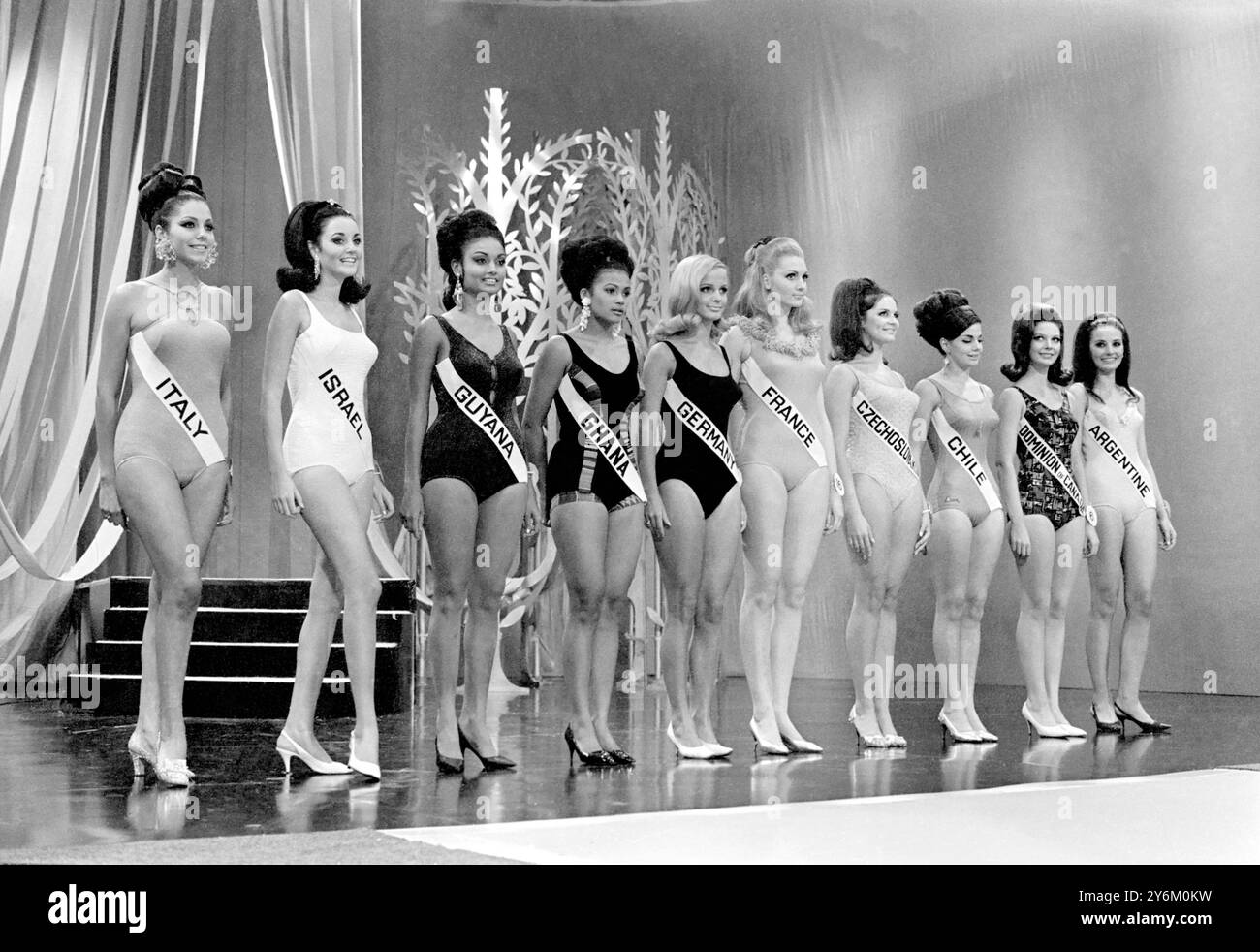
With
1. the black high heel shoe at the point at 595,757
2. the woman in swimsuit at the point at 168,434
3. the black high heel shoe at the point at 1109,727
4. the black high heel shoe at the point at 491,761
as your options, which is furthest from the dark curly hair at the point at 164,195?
the black high heel shoe at the point at 1109,727

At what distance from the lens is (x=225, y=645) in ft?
19.7

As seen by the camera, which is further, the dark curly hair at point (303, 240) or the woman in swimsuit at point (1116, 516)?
the woman in swimsuit at point (1116, 516)

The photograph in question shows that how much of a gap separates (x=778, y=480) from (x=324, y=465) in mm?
1361

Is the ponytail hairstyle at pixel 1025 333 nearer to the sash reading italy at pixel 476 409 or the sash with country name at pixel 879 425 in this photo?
the sash with country name at pixel 879 425

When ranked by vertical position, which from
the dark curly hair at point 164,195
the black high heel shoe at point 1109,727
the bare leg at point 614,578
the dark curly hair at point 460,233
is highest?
the dark curly hair at point 164,195

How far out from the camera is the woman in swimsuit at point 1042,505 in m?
5.19

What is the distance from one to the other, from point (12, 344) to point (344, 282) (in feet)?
8.65

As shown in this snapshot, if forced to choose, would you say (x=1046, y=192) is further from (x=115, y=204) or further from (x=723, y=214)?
(x=115, y=204)

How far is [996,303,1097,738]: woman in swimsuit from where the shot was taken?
5.19 meters

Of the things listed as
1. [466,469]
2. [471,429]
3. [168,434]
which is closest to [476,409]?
[471,429]

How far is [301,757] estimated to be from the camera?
13.2 feet

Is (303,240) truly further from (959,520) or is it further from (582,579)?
(959,520)
